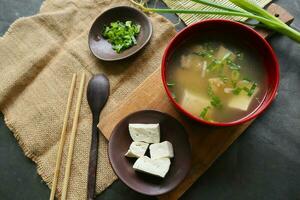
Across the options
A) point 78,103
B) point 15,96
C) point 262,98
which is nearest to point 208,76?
point 262,98

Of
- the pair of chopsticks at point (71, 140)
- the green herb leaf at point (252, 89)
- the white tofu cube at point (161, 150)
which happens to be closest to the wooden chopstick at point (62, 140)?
the pair of chopsticks at point (71, 140)

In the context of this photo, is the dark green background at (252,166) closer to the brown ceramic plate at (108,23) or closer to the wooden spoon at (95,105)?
the wooden spoon at (95,105)

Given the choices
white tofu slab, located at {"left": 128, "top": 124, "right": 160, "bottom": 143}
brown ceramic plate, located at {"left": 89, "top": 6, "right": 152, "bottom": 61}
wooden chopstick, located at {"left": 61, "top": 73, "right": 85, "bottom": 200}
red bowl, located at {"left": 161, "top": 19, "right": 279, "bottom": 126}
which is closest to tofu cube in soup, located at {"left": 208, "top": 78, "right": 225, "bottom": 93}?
red bowl, located at {"left": 161, "top": 19, "right": 279, "bottom": 126}

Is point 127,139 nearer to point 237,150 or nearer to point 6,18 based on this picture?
point 237,150

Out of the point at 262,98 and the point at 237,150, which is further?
the point at 237,150

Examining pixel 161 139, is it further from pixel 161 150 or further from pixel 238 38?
pixel 238 38

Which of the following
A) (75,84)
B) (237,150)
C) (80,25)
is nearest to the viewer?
(237,150)

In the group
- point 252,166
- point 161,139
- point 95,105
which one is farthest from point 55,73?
point 252,166
